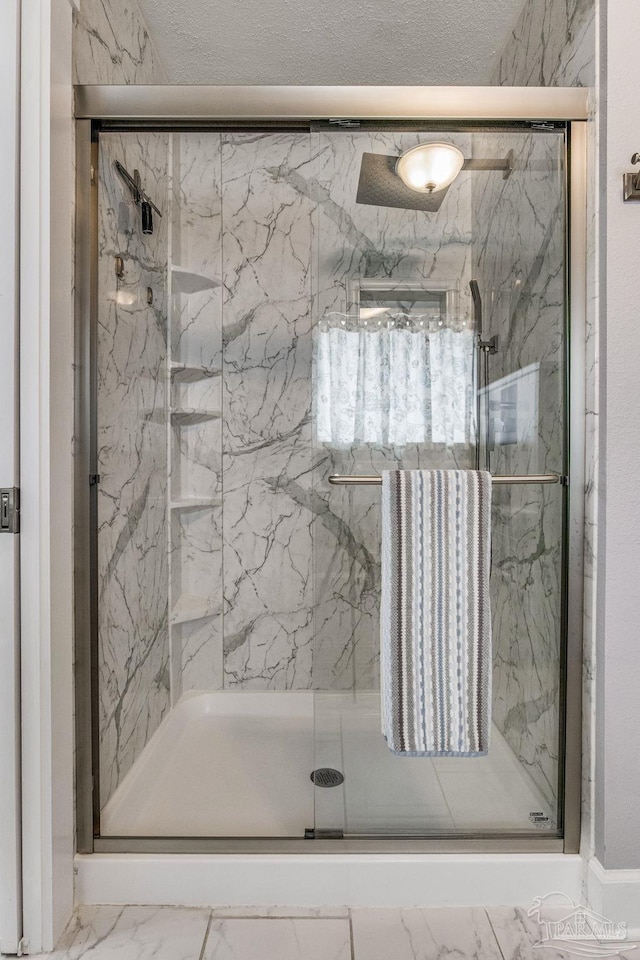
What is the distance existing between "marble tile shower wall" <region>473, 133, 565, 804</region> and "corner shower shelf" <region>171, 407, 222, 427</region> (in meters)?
1.32

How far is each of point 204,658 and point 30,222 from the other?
1835 millimetres

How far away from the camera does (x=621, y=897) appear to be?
131cm

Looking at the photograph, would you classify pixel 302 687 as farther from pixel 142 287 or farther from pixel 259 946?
pixel 142 287

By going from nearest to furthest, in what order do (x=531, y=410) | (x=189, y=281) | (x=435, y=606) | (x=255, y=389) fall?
(x=435, y=606) < (x=531, y=410) < (x=189, y=281) < (x=255, y=389)

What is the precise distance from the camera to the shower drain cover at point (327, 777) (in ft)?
4.79

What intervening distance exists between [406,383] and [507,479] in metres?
0.35

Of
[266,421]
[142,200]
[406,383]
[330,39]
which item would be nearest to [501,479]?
[406,383]

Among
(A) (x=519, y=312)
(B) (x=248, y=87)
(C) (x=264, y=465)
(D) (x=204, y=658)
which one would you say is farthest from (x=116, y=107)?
(D) (x=204, y=658)

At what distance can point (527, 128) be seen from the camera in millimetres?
1416

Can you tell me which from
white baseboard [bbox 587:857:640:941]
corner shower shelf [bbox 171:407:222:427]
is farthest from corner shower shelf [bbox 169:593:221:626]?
white baseboard [bbox 587:857:640:941]

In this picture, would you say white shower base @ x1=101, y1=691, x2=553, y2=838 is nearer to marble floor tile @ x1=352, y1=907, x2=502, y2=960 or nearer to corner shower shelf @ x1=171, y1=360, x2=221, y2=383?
marble floor tile @ x1=352, y1=907, x2=502, y2=960

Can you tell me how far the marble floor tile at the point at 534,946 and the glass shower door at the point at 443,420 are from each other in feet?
0.62

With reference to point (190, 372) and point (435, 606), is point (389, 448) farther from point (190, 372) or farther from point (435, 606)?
point (190, 372)

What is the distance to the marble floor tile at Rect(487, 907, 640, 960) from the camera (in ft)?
4.09
